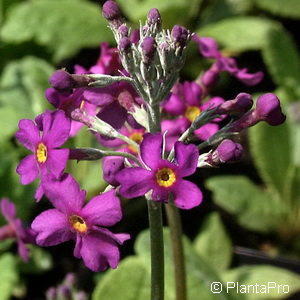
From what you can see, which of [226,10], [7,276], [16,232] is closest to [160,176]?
[16,232]

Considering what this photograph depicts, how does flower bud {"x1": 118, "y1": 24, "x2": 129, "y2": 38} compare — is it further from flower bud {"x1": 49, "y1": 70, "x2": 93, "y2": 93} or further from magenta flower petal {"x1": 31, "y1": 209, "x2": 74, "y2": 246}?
magenta flower petal {"x1": 31, "y1": 209, "x2": 74, "y2": 246}

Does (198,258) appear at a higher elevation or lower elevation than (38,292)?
higher

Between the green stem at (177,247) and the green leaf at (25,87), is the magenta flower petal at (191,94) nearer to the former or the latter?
the green stem at (177,247)

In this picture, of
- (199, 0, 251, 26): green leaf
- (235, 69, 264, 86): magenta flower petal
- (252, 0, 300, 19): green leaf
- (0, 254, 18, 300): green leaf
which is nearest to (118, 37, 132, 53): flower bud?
(235, 69, 264, 86): magenta flower petal

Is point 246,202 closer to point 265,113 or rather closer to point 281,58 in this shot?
point 281,58

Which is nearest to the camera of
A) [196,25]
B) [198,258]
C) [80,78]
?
[80,78]

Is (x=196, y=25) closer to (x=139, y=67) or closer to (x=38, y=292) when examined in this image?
(x=38, y=292)

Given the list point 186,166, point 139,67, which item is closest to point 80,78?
point 139,67
